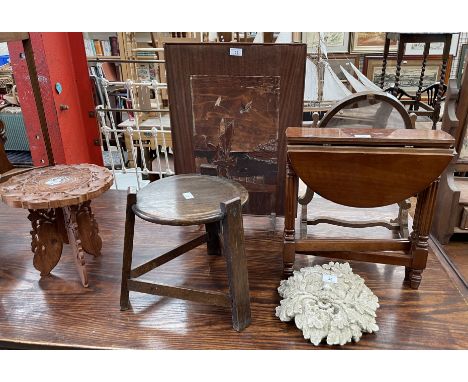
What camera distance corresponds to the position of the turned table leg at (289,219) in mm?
1533

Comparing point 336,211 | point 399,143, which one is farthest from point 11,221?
point 399,143

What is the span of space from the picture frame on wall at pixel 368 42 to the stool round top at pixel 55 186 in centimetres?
453

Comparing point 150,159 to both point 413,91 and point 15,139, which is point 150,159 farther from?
point 413,91

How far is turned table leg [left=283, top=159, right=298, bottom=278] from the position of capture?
1533mm

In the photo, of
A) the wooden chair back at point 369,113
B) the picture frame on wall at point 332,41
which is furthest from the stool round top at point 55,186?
the picture frame on wall at point 332,41

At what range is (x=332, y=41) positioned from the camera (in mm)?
5312

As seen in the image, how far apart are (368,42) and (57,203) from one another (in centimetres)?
494

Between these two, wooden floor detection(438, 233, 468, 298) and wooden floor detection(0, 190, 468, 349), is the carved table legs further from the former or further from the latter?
wooden floor detection(438, 233, 468, 298)

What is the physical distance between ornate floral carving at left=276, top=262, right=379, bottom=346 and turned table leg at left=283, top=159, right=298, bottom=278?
0.19 feet

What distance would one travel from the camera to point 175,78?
196cm

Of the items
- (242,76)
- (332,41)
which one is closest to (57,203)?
(242,76)

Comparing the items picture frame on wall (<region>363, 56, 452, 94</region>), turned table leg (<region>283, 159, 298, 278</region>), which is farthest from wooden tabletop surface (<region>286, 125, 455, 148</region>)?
picture frame on wall (<region>363, 56, 452, 94</region>)

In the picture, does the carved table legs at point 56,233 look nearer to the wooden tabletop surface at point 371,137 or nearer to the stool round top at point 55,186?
the stool round top at point 55,186

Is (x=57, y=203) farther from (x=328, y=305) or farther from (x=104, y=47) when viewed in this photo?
(x=104, y=47)
